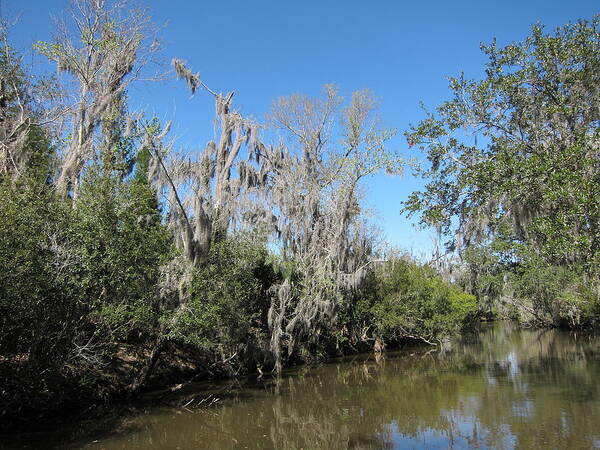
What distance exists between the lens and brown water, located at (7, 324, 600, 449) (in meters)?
8.84

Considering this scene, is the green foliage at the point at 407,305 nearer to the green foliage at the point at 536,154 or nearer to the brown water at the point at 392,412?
the brown water at the point at 392,412

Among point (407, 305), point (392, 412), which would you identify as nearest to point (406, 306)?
point (407, 305)

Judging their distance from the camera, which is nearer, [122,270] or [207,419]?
[122,270]

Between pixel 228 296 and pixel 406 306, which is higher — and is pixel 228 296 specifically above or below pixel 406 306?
above

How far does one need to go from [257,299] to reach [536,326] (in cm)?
2628

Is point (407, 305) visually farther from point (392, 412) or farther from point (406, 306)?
point (392, 412)

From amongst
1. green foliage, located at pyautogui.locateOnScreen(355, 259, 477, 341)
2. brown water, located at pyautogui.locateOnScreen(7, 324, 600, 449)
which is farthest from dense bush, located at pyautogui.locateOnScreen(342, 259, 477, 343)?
brown water, located at pyautogui.locateOnScreen(7, 324, 600, 449)

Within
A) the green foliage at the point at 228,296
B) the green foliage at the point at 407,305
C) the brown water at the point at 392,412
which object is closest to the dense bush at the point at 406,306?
the green foliage at the point at 407,305

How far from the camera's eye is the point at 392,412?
37.0 feet

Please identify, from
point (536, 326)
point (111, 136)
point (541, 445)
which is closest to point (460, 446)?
point (541, 445)

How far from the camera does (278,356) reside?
1719 cm

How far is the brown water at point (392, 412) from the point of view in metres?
8.84

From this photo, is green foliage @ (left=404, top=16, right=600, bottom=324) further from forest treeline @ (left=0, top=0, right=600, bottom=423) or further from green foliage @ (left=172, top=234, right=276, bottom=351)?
green foliage @ (left=172, top=234, right=276, bottom=351)

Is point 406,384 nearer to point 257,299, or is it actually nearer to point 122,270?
point 257,299
